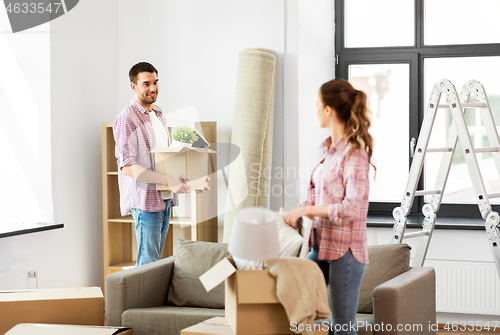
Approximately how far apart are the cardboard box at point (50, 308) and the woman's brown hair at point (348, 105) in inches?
56.8

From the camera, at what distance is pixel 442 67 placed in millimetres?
4031

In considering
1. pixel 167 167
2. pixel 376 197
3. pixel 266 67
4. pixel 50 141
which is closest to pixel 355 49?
pixel 266 67

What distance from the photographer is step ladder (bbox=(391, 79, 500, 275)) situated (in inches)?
122

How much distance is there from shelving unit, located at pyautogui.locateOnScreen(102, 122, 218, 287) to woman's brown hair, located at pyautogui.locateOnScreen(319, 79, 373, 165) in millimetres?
1951

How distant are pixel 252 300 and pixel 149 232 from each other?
4.08 ft

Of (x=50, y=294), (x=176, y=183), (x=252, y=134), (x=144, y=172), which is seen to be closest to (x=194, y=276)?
(x=176, y=183)

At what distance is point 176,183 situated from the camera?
9.55 ft

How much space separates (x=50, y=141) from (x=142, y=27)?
4.17 ft

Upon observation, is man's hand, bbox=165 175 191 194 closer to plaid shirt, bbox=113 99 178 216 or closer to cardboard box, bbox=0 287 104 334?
plaid shirt, bbox=113 99 178 216

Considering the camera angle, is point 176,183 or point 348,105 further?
point 176,183

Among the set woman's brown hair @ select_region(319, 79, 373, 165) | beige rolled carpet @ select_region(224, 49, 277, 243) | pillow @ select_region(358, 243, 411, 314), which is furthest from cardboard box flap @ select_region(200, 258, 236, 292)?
beige rolled carpet @ select_region(224, 49, 277, 243)

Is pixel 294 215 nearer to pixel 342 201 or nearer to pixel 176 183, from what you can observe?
pixel 342 201

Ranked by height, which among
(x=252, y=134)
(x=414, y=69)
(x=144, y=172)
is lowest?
(x=144, y=172)

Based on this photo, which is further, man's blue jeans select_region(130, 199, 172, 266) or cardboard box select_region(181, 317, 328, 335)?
man's blue jeans select_region(130, 199, 172, 266)
